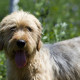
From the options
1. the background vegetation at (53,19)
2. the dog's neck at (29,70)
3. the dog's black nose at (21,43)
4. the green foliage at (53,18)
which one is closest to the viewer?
the dog's black nose at (21,43)

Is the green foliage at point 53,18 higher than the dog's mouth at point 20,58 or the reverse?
the reverse

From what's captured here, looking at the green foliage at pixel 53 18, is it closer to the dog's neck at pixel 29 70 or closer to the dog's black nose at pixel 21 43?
the dog's neck at pixel 29 70

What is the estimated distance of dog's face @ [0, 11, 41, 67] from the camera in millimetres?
7227

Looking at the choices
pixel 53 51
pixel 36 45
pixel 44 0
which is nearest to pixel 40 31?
pixel 36 45

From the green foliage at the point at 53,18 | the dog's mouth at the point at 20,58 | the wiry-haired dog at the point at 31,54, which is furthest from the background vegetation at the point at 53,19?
the dog's mouth at the point at 20,58

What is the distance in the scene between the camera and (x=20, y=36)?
720 centimetres

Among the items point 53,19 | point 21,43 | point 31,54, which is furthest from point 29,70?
point 53,19

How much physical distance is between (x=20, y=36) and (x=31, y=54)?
1.53 ft

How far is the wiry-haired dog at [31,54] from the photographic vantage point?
733 cm

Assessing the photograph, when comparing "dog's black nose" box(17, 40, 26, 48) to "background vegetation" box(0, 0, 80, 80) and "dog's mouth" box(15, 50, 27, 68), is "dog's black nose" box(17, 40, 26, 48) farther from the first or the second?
"background vegetation" box(0, 0, 80, 80)

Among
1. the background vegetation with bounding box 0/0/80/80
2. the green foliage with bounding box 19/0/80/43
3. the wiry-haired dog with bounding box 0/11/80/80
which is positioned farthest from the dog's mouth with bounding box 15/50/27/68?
the green foliage with bounding box 19/0/80/43

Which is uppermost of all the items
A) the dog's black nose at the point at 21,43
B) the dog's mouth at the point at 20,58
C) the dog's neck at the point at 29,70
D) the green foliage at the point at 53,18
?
the dog's black nose at the point at 21,43

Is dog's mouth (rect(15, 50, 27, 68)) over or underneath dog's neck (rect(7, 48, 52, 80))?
over

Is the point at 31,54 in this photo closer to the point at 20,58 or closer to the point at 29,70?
the point at 20,58
